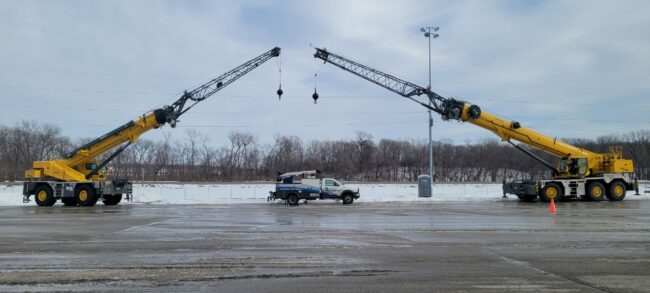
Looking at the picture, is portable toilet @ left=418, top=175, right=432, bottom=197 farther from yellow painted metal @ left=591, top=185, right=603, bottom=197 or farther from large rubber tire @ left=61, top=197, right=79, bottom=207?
large rubber tire @ left=61, top=197, right=79, bottom=207

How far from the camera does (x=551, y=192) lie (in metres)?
28.6

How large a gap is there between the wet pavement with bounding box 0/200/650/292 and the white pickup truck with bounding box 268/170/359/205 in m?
12.0

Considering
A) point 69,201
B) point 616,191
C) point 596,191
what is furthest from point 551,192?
point 69,201

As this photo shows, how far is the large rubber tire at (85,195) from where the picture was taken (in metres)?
26.9

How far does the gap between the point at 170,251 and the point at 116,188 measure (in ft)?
67.5

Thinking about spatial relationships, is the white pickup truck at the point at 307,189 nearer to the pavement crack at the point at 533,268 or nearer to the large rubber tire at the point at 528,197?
the large rubber tire at the point at 528,197

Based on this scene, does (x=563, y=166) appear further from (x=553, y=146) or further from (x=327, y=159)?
(x=327, y=159)

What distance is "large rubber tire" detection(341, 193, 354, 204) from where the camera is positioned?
28016 mm

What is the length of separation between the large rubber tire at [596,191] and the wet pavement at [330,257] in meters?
15.0

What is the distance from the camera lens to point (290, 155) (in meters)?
103

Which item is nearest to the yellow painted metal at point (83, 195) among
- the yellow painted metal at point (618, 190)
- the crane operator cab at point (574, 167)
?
the crane operator cab at point (574, 167)

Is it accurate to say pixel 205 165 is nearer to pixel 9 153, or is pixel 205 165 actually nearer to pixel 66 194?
pixel 9 153

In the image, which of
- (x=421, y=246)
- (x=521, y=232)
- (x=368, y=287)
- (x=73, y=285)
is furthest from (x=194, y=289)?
(x=521, y=232)

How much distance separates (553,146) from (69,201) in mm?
30498
